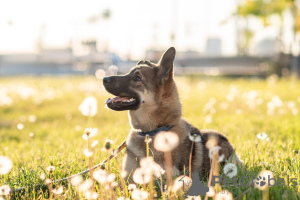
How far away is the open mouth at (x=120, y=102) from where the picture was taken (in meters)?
4.20

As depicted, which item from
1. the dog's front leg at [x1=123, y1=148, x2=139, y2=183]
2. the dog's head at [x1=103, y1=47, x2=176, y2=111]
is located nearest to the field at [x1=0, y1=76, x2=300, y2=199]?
the dog's front leg at [x1=123, y1=148, x2=139, y2=183]

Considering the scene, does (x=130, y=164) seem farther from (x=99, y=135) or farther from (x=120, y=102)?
(x=99, y=135)

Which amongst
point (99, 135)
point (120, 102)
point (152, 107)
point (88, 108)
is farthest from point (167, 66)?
point (99, 135)

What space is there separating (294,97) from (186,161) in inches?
413

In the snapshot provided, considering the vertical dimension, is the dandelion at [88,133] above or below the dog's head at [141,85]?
below

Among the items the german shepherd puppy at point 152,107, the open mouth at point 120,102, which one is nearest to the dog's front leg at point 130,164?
the german shepherd puppy at point 152,107

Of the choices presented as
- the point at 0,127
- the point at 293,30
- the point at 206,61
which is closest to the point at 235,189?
the point at 0,127

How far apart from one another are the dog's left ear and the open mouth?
0.48m

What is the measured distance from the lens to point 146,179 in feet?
8.78

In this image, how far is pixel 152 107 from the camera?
4.34 meters

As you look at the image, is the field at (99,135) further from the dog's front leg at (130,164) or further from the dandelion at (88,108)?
the dandelion at (88,108)

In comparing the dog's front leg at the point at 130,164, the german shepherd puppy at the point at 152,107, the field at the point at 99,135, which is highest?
the german shepherd puppy at the point at 152,107

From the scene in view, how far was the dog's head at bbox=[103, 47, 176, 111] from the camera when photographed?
4336mm

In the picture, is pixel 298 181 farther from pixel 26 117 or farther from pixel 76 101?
pixel 76 101
